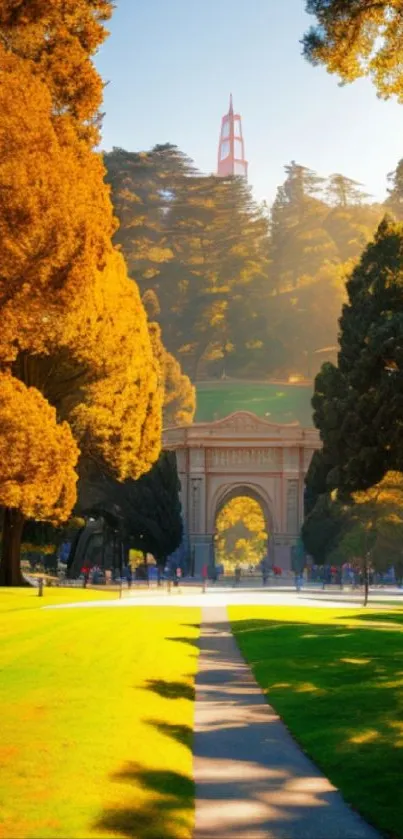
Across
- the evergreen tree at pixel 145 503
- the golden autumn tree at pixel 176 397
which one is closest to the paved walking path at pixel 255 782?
the evergreen tree at pixel 145 503

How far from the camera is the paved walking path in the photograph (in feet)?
26.0

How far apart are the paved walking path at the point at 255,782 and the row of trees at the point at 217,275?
12306 centimetres

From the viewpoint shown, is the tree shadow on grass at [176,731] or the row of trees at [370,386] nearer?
the tree shadow on grass at [176,731]

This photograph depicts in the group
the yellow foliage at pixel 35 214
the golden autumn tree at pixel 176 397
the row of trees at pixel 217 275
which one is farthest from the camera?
the row of trees at pixel 217 275

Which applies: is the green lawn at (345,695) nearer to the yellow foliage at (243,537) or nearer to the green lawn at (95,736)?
the green lawn at (95,736)

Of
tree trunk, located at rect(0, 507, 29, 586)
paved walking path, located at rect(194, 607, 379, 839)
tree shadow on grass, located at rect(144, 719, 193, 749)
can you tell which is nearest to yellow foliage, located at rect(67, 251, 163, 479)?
tree trunk, located at rect(0, 507, 29, 586)

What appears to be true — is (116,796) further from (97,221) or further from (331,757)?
(97,221)

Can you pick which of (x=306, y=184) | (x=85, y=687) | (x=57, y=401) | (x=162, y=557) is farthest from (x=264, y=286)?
(x=85, y=687)

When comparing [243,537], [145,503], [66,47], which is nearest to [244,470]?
[145,503]

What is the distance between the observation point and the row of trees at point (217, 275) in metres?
142

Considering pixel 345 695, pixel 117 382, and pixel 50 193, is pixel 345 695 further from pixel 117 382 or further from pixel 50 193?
pixel 117 382

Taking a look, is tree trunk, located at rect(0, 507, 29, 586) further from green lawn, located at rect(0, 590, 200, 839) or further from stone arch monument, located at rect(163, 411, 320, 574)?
stone arch monument, located at rect(163, 411, 320, 574)

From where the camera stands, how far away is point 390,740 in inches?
451

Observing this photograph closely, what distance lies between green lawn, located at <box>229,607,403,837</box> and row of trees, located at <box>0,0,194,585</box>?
23.8 feet
